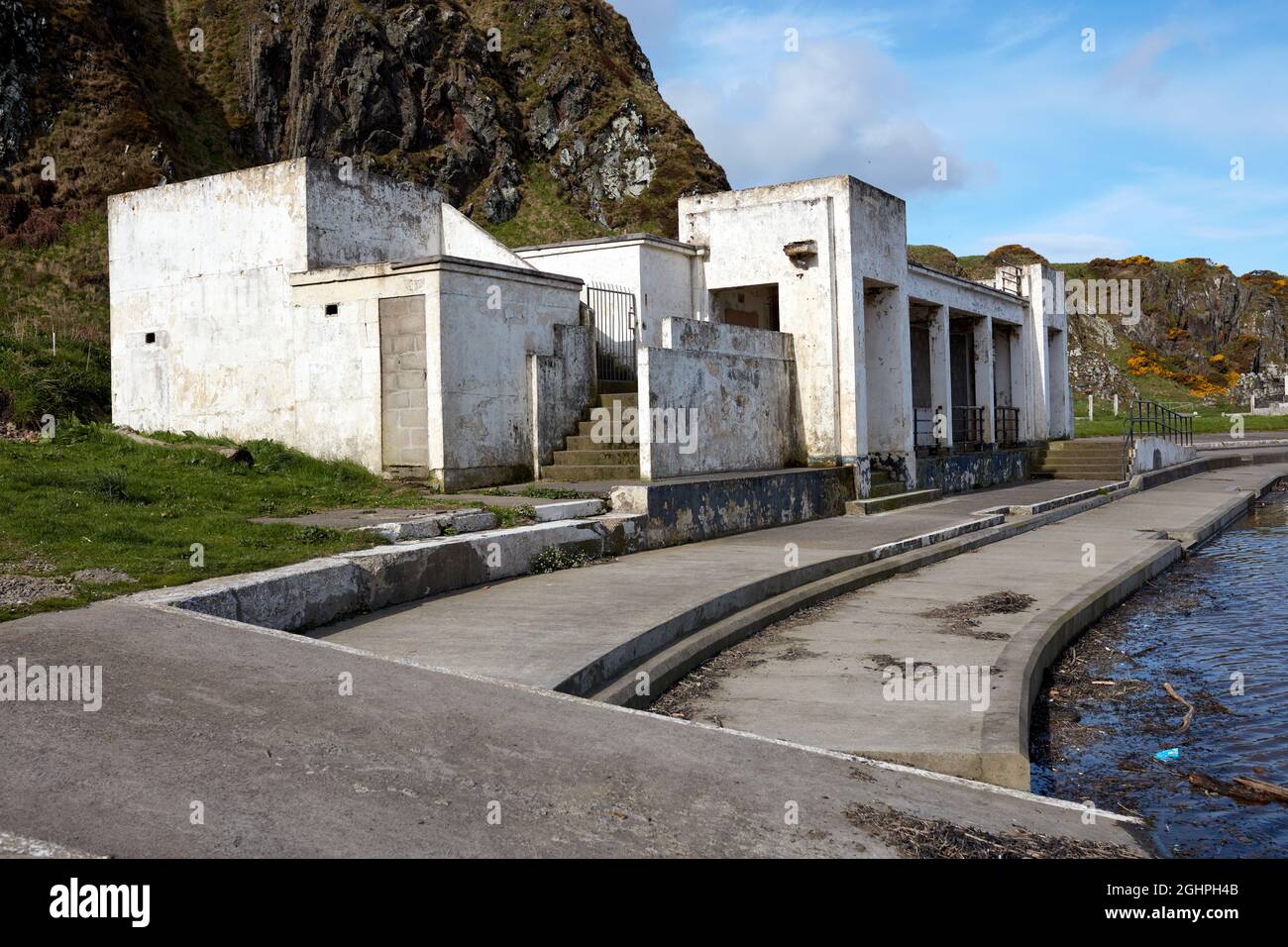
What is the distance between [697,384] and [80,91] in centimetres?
3861

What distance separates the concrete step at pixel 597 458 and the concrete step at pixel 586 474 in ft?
0.33

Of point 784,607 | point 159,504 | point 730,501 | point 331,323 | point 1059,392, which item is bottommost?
point 784,607

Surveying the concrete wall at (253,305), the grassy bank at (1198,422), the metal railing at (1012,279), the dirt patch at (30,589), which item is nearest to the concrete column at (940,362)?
the metal railing at (1012,279)

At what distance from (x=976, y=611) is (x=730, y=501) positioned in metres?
4.56

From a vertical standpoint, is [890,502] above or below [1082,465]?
below

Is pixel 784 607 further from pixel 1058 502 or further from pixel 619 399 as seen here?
pixel 1058 502

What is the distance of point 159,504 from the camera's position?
32.2 feet

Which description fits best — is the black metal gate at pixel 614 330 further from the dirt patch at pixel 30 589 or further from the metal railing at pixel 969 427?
the metal railing at pixel 969 427

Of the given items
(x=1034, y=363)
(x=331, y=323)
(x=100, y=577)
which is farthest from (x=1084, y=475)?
(x=100, y=577)

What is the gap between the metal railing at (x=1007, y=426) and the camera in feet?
90.2

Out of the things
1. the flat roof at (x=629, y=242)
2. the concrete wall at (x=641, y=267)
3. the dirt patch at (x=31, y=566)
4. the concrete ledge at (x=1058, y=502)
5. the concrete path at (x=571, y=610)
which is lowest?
the concrete path at (x=571, y=610)

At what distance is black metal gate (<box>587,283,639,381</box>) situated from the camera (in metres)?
16.8
